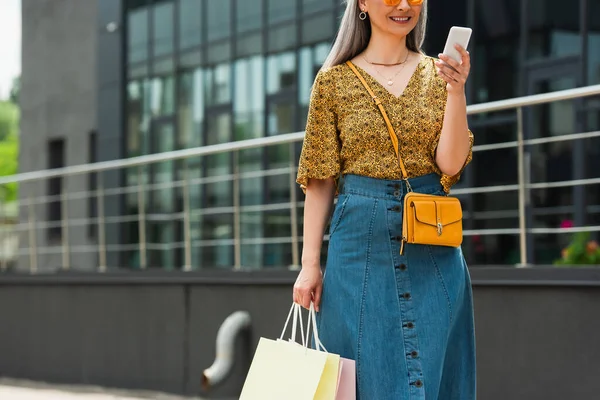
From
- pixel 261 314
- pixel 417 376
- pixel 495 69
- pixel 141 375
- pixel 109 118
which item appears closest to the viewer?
pixel 417 376

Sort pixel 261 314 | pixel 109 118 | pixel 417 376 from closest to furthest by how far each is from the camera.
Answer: pixel 417 376 → pixel 261 314 → pixel 109 118

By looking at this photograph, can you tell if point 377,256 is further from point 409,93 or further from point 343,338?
point 409,93

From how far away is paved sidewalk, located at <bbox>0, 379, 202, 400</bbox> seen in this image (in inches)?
316

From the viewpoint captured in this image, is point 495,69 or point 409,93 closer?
point 409,93

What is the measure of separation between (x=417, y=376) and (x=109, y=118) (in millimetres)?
17574

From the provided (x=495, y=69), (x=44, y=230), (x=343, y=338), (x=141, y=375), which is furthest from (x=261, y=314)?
(x=44, y=230)

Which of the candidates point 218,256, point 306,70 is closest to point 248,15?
point 306,70

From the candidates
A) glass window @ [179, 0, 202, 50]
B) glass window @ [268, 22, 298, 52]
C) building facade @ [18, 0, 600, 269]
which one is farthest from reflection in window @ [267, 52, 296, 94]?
glass window @ [179, 0, 202, 50]

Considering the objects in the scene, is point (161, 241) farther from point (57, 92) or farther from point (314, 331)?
point (314, 331)

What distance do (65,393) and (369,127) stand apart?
20.5ft

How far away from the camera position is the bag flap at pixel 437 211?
296 cm

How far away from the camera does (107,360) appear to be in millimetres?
8367

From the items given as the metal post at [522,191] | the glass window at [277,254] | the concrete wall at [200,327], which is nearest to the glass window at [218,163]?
the glass window at [277,254]

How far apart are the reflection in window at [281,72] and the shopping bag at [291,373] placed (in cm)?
1284
